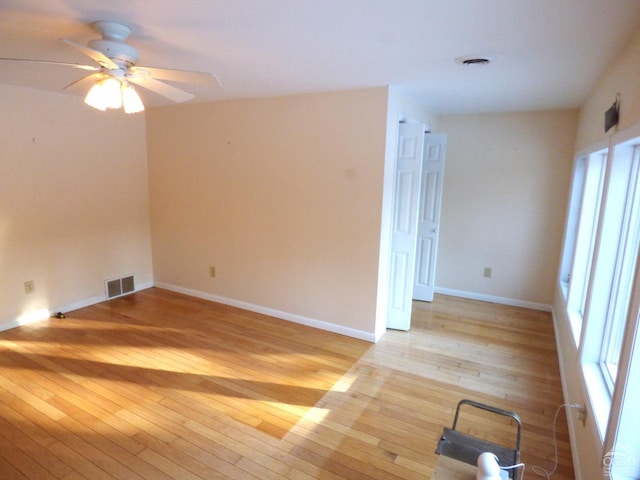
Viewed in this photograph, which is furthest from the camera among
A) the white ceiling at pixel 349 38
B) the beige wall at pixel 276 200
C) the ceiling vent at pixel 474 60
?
the beige wall at pixel 276 200

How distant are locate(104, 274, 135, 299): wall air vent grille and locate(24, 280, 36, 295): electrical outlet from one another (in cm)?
73

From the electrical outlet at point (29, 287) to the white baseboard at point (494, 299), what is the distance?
465 cm

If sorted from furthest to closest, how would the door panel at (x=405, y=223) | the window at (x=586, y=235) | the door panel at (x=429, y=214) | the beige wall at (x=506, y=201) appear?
the door panel at (x=429, y=214) < the beige wall at (x=506, y=201) < the door panel at (x=405, y=223) < the window at (x=586, y=235)

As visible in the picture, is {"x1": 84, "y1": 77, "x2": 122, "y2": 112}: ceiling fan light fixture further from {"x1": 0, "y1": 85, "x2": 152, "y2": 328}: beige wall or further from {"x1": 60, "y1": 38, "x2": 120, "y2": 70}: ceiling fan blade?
{"x1": 0, "y1": 85, "x2": 152, "y2": 328}: beige wall

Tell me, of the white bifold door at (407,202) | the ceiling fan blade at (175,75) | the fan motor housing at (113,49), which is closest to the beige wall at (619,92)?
the white bifold door at (407,202)

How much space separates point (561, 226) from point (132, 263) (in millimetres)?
5149

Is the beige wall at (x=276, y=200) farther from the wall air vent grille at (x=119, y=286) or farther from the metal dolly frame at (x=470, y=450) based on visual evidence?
the metal dolly frame at (x=470, y=450)

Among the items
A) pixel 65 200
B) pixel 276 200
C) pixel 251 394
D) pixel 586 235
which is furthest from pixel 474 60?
pixel 65 200

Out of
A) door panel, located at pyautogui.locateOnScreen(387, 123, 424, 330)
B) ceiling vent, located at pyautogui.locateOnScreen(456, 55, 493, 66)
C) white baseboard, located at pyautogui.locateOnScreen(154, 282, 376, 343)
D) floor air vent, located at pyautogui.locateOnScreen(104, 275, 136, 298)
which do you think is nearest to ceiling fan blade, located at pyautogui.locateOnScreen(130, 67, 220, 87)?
ceiling vent, located at pyautogui.locateOnScreen(456, 55, 493, 66)

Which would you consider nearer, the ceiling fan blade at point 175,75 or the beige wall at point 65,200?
the ceiling fan blade at point 175,75

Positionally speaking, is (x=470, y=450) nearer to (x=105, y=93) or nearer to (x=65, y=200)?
(x=105, y=93)

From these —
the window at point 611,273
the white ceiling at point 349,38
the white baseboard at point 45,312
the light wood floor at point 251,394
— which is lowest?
the light wood floor at point 251,394

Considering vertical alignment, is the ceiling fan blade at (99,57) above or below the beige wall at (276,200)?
above

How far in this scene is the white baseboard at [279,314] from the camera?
3.56m
